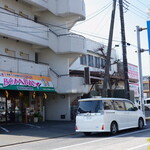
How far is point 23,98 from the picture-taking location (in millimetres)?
24438

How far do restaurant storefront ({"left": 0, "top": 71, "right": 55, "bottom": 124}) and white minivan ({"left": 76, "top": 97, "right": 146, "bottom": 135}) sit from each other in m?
6.34

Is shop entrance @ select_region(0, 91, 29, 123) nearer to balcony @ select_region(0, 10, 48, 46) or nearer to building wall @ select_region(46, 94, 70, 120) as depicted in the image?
building wall @ select_region(46, 94, 70, 120)

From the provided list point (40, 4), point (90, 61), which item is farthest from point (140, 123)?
point (90, 61)

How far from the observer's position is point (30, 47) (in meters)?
24.8

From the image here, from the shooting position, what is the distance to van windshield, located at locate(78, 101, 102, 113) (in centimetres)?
1500

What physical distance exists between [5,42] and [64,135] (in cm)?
976

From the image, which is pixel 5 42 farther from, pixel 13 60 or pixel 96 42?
pixel 96 42

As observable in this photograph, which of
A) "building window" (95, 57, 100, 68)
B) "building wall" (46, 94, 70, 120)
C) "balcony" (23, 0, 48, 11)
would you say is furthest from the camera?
"building window" (95, 57, 100, 68)

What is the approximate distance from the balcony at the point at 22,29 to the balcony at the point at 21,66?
1.70 metres

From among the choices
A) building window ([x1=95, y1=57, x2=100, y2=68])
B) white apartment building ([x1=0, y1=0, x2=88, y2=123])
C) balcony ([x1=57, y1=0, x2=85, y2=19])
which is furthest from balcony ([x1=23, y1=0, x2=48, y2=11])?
building window ([x1=95, y1=57, x2=100, y2=68])

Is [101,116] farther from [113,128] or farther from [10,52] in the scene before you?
[10,52]

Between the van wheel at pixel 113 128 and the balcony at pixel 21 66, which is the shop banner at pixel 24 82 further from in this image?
the van wheel at pixel 113 128

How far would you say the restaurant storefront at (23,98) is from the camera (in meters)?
20.5

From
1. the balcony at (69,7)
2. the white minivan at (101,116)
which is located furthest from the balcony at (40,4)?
the white minivan at (101,116)
